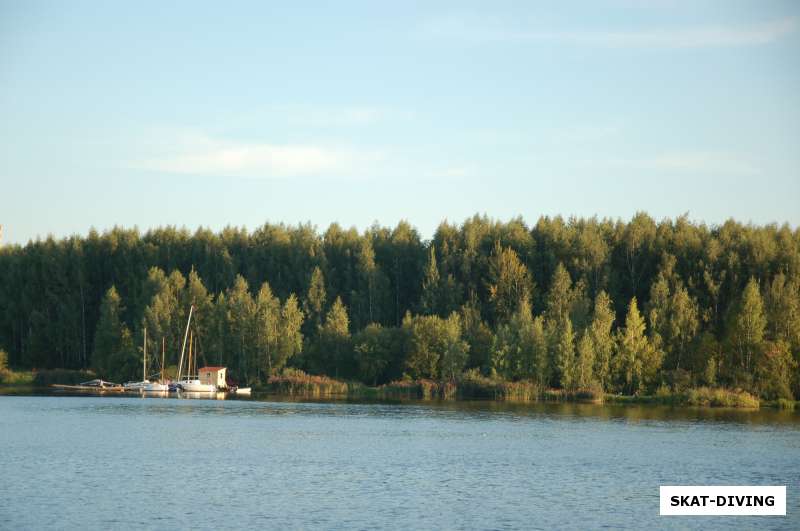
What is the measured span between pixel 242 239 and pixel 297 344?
2564cm

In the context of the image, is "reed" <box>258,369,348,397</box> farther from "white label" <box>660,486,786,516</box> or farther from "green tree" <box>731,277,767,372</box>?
"white label" <box>660,486,786,516</box>

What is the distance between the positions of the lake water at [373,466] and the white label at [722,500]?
0.58m

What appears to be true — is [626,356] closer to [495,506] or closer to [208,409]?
[208,409]

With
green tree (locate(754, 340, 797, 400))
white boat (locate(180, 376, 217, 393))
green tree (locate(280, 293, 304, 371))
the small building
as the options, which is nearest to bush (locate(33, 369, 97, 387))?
the small building

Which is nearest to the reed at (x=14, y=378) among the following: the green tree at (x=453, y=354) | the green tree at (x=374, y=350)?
the green tree at (x=374, y=350)

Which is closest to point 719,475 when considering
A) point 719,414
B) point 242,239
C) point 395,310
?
point 719,414

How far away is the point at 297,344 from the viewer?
10069cm

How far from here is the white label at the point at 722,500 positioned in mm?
33500

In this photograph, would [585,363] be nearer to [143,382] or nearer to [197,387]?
[197,387]

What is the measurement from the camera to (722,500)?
3544 cm

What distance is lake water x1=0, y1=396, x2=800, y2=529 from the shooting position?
31.5m

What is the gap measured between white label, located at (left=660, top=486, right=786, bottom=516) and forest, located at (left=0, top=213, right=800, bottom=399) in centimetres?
4819

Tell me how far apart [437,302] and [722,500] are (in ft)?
230

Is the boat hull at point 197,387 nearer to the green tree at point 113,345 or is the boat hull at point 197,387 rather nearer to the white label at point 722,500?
the green tree at point 113,345
